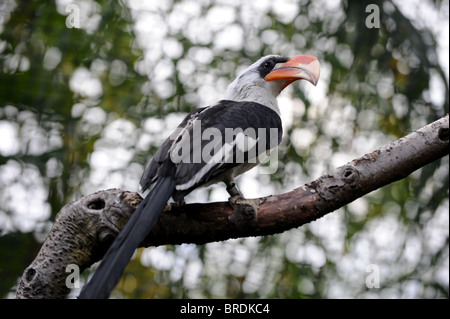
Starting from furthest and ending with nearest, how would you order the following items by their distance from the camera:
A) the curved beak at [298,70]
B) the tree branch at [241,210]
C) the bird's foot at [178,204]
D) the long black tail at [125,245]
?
the curved beak at [298,70] < the bird's foot at [178,204] < the tree branch at [241,210] < the long black tail at [125,245]

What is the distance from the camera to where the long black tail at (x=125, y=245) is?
1.50 metres

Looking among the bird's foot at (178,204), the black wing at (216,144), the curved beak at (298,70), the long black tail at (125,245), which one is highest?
the curved beak at (298,70)

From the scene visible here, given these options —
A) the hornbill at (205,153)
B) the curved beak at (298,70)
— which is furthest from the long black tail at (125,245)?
the curved beak at (298,70)

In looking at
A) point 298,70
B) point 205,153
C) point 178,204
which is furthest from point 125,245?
point 298,70

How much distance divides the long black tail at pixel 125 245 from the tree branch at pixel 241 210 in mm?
99

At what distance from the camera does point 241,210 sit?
180cm

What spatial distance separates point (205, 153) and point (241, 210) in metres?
0.28

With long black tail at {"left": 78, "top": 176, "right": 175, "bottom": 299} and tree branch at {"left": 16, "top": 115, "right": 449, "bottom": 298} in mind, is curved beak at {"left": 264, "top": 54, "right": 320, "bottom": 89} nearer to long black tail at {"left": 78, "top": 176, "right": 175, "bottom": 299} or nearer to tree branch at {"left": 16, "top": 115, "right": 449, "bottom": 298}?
tree branch at {"left": 16, "top": 115, "right": 449, "bottom": 298}

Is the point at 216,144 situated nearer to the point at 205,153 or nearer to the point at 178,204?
the point at 205,153

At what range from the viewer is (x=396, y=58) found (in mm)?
3539

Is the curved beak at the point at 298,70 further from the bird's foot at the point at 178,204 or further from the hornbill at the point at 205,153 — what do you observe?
the bird's foot at the point at 178,204

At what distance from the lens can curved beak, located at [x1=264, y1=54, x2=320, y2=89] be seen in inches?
94.5

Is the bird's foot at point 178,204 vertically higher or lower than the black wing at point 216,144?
lower
